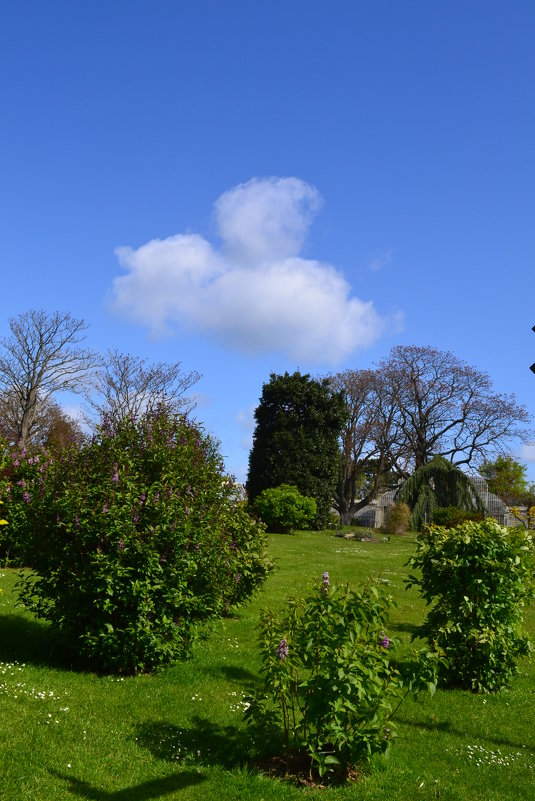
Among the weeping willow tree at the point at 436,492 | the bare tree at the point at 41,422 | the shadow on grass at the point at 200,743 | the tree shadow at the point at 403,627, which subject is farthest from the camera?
the bare tree at the point at 41,422

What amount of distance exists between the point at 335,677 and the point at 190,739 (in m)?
1.68

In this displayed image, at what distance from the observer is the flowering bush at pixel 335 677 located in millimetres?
4348

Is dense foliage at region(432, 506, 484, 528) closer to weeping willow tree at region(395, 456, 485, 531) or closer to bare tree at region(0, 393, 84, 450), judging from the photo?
weeping willow tree at region(395, 456, 485, 531)

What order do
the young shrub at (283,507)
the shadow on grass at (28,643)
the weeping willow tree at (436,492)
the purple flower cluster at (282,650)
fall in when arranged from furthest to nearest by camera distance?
the weeping willow tree at (436,492) < the young shrub at (283,507) < the shadow on grass at (28,643) < the purple flower cluster at (282,650)

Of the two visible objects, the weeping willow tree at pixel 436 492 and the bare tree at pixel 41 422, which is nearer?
the weeping willow tree at pixel 436 492

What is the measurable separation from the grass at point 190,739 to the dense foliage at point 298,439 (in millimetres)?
21893

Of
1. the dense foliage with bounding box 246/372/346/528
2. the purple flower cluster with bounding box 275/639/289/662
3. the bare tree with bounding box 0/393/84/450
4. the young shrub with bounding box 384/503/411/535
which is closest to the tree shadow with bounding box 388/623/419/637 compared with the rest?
the purple flower cluster with bounding box 275/639/289/662

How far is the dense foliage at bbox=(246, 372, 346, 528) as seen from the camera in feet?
98.7

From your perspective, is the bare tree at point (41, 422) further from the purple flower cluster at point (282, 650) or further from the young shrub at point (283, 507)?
the purple flower cluster at point (282, 650)

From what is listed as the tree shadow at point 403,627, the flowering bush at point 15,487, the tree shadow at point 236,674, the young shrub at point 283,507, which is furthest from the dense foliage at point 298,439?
the tree shadow at point 236,674

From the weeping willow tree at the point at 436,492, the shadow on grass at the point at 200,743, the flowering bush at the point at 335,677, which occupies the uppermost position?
the weeping willow tree at the point at 436,492

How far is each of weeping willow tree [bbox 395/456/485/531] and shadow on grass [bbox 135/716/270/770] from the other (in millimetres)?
26561

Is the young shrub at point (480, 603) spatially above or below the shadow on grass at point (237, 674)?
above

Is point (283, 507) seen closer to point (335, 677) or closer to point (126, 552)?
point (126, 552)
